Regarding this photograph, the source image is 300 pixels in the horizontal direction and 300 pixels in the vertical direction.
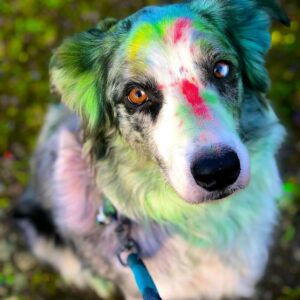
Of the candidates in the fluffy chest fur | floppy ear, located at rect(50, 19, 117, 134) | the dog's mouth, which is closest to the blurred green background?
the fluffy chest fur

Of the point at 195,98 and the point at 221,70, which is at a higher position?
the point at 221,70

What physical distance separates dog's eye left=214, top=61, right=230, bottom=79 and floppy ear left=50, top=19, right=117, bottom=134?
61cm

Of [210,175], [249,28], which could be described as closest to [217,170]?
[210,175]

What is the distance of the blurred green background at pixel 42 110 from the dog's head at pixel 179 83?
5.47 ft

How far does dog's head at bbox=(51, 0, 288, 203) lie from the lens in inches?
87.1

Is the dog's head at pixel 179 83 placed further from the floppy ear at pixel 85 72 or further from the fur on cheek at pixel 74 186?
the fur on cheek at pixel 74 186

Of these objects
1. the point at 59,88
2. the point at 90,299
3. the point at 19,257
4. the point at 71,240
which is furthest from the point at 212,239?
the point at 19,257

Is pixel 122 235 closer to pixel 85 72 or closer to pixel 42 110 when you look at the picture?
pixel 85 72

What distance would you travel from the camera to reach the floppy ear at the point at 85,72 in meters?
2.67

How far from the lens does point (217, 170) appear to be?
2193mm

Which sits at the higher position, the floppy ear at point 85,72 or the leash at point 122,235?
the floppy ear at point 85,72

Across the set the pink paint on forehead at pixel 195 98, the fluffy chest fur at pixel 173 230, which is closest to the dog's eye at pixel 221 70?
the pink paint on forehead at pixel 195 98

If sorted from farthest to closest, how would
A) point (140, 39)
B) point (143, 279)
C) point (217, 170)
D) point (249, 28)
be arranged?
1. point (249, 28)
2. point (143, 279)
3. point (140, 39)
4. point (217, 170)

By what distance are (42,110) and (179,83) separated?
111 inches
